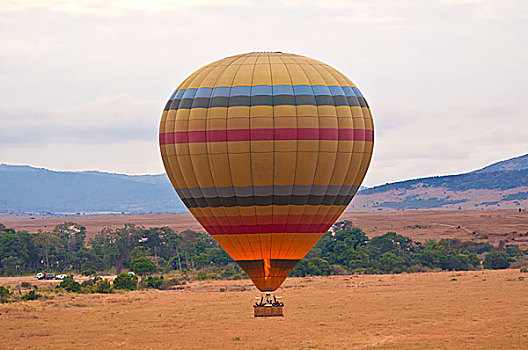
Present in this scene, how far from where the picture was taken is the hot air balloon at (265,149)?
101 ft

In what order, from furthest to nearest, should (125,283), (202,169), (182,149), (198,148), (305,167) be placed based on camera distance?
(125,283) → (182,149) → (202,169) → (198,148) → (305,167)

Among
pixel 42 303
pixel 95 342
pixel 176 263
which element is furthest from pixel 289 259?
pixel 176 263

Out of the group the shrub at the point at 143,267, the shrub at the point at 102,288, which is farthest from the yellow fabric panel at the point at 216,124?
the shrub at the point at 143,267

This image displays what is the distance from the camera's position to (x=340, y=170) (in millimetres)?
32312

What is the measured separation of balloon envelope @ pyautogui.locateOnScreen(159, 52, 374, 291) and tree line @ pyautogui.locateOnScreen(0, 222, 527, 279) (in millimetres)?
48739

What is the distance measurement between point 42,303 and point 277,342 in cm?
2225

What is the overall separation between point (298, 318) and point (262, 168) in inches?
1062

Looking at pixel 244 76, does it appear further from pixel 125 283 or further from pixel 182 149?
pixel 125 283

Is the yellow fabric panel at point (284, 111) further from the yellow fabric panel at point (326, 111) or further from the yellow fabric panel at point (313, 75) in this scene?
the yellow fabric panel at point (313, 75)

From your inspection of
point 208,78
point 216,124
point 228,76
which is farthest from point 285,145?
point 208,78

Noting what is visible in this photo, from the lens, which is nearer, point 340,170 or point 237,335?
point 340,170

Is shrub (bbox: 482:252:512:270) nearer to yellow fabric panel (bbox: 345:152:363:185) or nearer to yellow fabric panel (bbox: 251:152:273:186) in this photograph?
yellow fabric panel (bbox: 345:152:363:185)

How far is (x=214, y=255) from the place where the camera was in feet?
292

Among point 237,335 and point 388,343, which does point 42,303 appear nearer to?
point 237,335
